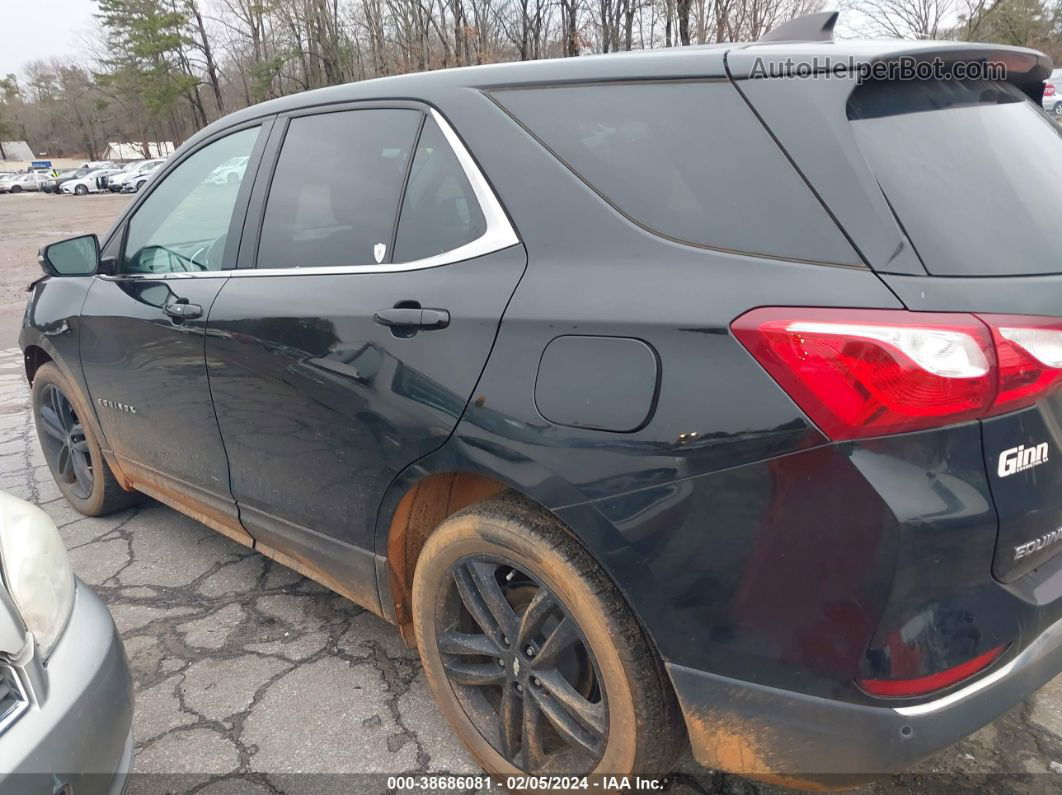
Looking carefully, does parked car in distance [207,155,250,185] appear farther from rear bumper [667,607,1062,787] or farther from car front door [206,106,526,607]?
rear bumper [667,607,1062,787]

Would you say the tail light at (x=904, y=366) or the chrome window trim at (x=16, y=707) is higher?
the tail light at (x=904, y=366)

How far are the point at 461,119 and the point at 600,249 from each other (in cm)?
61

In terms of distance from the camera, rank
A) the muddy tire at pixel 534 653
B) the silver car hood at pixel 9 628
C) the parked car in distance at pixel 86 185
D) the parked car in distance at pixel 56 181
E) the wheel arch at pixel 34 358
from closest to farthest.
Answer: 1. the silver car hood at pixel 9 628
2. the muddy tire at pixel 534 653
3. the wheel arch at pixel 34 358
4. the parked car in distance at pixel 86 185
5. the parked car in distance at pixel 56 181

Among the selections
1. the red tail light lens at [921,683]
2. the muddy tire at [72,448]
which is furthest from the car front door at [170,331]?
the red tail light lens at [921,683]

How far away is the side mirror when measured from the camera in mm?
3236

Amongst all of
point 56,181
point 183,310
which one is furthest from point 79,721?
point 56,181

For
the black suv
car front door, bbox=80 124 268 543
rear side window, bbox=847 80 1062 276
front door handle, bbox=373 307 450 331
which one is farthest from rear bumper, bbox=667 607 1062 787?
car front door, bbox=80 124 268 543

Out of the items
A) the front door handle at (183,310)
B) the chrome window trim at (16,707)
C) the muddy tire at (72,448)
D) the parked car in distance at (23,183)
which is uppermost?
the front door handle at (183,310)

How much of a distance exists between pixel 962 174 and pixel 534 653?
1378 millimetres

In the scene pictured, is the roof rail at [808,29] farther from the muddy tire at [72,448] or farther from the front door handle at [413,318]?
the muddy tire at [72,448]

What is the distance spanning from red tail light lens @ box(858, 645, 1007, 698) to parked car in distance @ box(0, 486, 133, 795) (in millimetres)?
1510

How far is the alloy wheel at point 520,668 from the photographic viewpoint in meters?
1.78

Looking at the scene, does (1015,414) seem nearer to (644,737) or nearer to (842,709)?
(842,709)

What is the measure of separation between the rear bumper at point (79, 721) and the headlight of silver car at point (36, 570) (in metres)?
0.04
